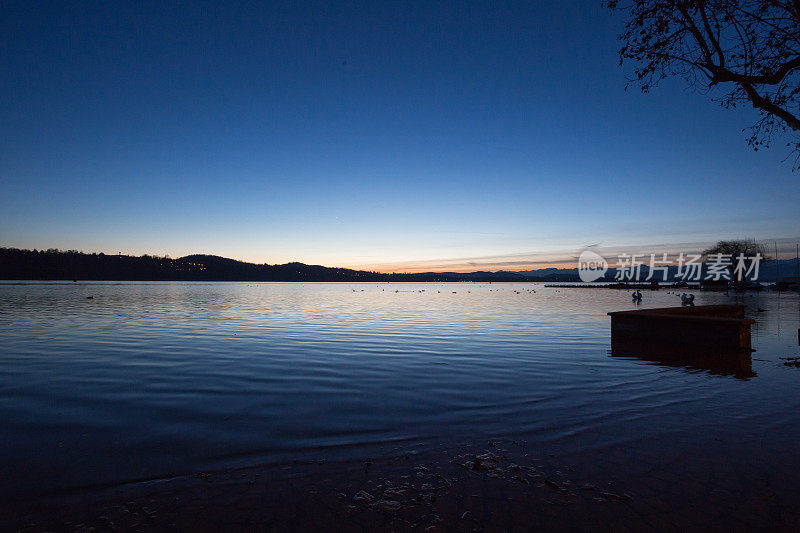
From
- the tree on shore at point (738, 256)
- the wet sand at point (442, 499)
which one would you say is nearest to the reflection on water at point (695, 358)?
the wet sand at point (442, 499)

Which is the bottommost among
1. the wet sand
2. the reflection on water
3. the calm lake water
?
the reflection on water

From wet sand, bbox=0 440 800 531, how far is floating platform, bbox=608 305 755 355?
1307cm

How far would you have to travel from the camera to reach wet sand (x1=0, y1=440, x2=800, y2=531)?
4398mm

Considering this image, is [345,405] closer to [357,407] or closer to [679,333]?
[357,407]

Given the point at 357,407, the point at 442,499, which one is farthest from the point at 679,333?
the point at 442,499

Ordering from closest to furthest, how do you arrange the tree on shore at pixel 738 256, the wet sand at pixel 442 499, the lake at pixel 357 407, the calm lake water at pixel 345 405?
the wet sand at pixel 442 499 → the lake at pixel 357 407 → the calm lake water at pixel 345 405 → the tree on shore at pixel 738 256

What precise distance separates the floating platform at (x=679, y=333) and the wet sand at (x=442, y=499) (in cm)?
1307

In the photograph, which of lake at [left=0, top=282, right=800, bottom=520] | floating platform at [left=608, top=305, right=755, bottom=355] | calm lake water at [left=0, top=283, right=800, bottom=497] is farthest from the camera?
floating platform at [left=608, top=305, right=755, bottom=355]

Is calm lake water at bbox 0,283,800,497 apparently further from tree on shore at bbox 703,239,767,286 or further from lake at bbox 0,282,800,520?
tree on shore at bbox 703,239,767,286

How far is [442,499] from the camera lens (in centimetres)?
491

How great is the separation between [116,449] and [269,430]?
7.58 ft

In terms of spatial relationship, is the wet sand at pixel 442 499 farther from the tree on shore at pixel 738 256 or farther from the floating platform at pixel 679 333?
the tree on shore at pixel 738 256

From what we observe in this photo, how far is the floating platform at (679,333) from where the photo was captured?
16594 millimetres

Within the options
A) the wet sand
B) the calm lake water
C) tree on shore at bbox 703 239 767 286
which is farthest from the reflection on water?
tree on shore at bbox 703 239 767 286
